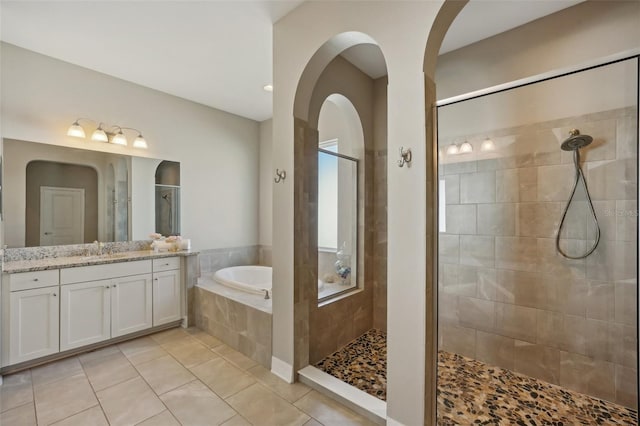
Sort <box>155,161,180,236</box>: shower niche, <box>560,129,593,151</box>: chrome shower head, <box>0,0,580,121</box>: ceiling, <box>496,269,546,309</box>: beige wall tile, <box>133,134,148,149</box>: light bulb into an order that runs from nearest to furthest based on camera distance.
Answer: <box>560,129,593,151</box>: chrome shower head < <box>0,0,580,121</box>: ceiling < <box>496,269,546,309</box>: beige wall tile < <box>133,134,148,149</box>: light bulb < <box>155,161,180,236</box>: shower niche

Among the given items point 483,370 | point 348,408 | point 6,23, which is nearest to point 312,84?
point 348,408

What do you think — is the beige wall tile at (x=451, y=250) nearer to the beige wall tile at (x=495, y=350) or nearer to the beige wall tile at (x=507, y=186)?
the beige wall tile at (x=507, y=186)

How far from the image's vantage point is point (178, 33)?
238 cm

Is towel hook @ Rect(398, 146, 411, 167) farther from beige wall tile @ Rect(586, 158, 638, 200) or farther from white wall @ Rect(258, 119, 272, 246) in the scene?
white wall @ Rect(258, 119, 272, 246)

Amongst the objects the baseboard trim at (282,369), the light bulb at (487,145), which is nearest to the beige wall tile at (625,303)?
the light bulb at (487,145)

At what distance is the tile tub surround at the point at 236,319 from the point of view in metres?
2.40

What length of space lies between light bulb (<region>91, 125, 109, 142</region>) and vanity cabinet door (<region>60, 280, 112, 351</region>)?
1.44 metres

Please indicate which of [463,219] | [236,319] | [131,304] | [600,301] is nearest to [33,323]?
[131,304]

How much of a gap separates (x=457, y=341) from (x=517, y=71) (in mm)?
2234

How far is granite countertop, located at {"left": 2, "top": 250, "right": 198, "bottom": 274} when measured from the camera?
229cm

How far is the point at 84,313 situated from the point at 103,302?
0.15 metres

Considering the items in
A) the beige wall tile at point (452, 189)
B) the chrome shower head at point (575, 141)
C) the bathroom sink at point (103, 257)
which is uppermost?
the chrome shower head at point (575, 141)

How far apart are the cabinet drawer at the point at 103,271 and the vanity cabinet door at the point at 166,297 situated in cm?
17

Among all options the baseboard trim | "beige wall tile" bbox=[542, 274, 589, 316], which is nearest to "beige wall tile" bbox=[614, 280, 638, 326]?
"beige wall tile" bbox=[542, 274, 589, 316]
